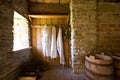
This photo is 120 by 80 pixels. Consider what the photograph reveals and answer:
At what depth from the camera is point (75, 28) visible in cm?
395

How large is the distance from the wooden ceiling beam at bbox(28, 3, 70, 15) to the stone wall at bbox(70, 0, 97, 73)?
883mm

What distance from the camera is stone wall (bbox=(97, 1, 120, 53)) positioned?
4.01 m

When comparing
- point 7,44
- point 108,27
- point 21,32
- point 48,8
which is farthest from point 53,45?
point 7,44

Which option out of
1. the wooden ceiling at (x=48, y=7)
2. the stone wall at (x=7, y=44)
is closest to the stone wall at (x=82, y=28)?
the wooden ceiling at (x=48, y=7)

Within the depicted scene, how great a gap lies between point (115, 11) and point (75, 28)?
4.27 feet

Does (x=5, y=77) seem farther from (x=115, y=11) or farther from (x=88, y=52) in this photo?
(x=115, y=11)

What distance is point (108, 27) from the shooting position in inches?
158

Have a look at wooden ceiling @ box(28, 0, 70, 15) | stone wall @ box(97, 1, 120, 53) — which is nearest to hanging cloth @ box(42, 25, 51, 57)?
wooden ceiling @ box(28, 0, 70, 15)

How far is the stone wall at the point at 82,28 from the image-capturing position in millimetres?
3947

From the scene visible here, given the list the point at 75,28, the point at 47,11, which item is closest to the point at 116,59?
the point at 75,28

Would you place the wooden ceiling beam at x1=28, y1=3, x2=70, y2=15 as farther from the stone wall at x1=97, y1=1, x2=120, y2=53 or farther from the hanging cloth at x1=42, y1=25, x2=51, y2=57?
the stone wall at x1=97, y1=1, x2=120, y2=53

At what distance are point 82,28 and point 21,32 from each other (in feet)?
6.65

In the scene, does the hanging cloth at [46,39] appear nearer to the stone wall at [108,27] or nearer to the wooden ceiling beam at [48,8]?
the wooden ceiling beam at [48,8]

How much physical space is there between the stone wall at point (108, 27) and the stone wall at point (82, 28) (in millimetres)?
197
